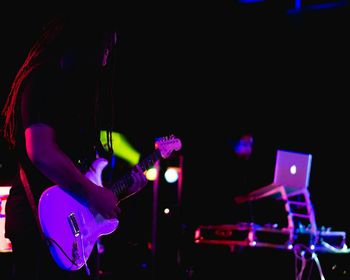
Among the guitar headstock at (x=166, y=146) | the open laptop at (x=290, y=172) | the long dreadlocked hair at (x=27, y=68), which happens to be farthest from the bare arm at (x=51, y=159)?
the open laptop at (x=290, y=172)

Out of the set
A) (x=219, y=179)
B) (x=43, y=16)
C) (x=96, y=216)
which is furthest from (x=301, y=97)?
(x=96, y=216)

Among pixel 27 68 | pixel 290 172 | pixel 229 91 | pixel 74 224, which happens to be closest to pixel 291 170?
pixel 290 172

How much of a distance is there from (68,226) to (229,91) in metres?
6.44

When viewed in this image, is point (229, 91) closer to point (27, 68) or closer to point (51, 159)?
point (27, 68)

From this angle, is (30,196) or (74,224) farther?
(74,224)

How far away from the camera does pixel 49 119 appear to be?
2.00 meters

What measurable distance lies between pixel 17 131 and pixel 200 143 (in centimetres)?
651

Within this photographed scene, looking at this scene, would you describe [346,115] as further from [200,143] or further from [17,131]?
[17,131]

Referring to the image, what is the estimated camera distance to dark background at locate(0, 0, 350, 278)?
6547mm

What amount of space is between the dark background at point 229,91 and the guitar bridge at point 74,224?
341 cm

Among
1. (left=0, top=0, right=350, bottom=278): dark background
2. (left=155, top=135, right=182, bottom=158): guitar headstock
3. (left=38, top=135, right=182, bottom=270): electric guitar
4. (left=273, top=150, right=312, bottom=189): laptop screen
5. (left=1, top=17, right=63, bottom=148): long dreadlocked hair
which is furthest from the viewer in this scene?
(left=0, top=0, right=350, bottom=278): dark background

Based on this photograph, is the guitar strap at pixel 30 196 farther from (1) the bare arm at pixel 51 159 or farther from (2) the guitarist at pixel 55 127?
(1) the bare arm at pixel 51 159

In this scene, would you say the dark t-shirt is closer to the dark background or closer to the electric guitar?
the electric guitar

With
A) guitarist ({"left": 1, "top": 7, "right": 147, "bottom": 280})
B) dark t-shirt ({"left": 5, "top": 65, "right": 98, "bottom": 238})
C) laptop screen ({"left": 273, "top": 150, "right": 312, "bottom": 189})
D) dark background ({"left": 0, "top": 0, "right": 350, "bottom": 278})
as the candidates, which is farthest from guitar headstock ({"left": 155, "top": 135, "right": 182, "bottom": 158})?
laptop screen ({"left": 273, "top": 150, "right": 312, "bottom": 189})
